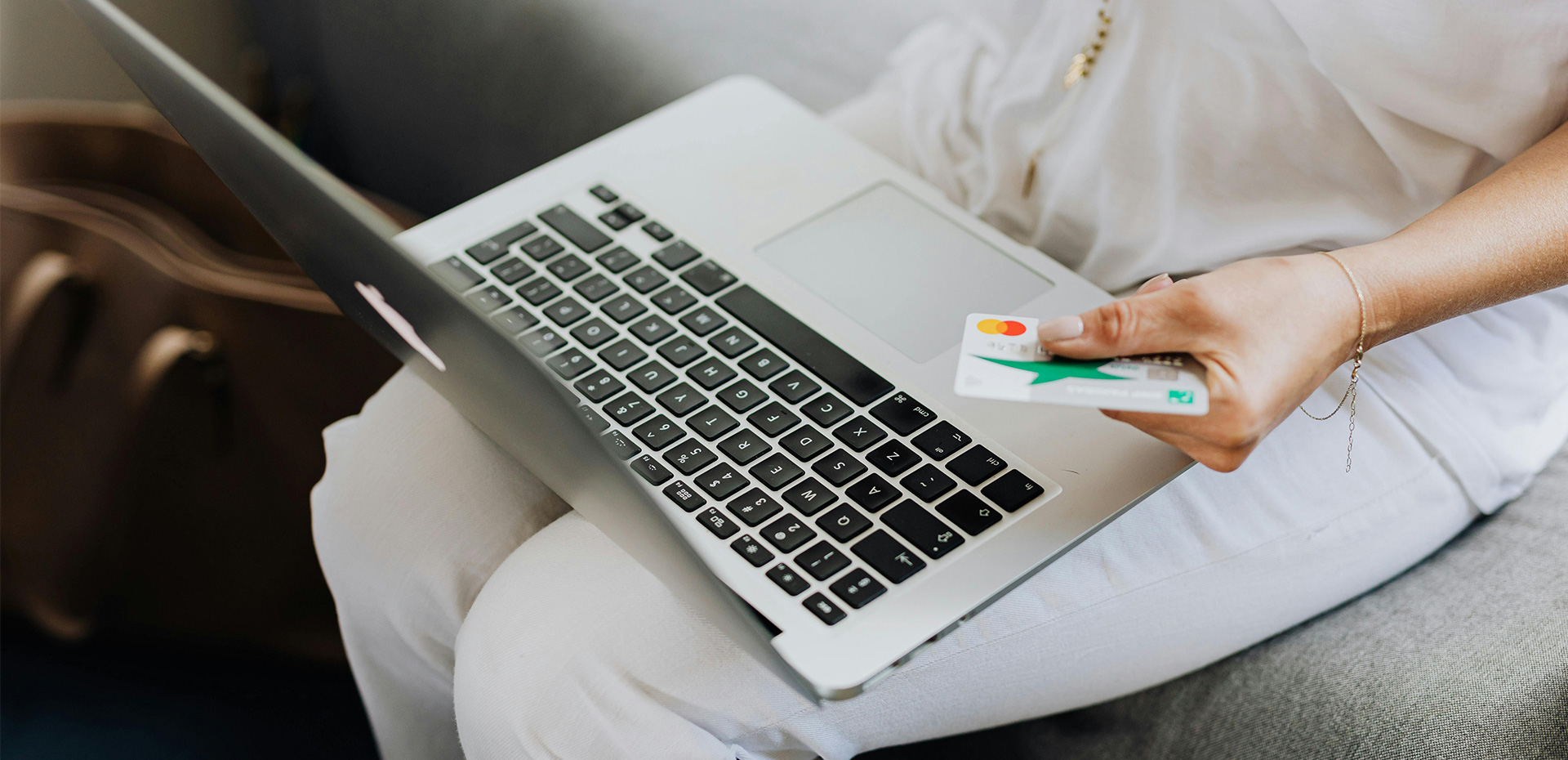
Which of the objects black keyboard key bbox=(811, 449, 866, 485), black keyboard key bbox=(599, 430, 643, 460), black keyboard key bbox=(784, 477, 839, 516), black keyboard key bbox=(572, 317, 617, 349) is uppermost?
black keyboard key bbox=(572, 317, 617, 349)

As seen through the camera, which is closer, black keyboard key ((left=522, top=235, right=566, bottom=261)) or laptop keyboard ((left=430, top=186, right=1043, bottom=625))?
laptop keyboard ((left=430, top=186, right=1043, bottom=625))

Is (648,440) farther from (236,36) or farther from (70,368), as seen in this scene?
(236,36)

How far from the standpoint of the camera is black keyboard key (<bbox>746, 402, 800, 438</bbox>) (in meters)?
0.56

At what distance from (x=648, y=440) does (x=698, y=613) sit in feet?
0.29

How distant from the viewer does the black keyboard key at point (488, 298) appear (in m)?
0.63

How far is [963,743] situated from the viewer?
829 millimetres

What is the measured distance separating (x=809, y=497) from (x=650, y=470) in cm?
8

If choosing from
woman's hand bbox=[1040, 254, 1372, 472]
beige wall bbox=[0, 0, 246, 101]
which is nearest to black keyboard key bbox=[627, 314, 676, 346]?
woman's hand bbox=[1040, 254, 1372, 472]

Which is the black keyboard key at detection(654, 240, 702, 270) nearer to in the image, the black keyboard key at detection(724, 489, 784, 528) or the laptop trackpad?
the laptop trackpad

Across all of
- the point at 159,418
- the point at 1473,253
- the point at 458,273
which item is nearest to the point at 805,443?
the point at 458,273

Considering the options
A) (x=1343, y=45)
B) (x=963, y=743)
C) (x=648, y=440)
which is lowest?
(x=963, y=743)

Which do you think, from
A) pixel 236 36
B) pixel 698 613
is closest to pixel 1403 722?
pixel 698 613

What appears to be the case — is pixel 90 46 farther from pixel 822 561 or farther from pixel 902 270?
pixel 822 561

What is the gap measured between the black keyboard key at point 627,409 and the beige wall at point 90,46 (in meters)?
1.05
